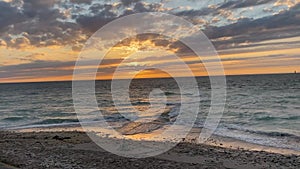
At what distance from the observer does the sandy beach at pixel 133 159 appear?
38.5ft

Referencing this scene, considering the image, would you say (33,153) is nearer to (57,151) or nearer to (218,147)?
(57,151)

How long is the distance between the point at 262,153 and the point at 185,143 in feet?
13.6

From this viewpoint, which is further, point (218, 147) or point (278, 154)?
point (218, 147)

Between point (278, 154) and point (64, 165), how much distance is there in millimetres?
9191

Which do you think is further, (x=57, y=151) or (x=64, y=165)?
(x=57, y=151)

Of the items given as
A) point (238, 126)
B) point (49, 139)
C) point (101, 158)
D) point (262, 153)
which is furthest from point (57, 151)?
point (238, 126)

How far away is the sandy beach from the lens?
11.7 meters

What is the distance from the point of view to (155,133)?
20.8m

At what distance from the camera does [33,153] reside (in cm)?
1376

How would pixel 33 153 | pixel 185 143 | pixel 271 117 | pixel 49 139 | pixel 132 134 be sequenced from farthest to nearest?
pixel 271 117 → pixel 132 134 → pixel 49 139 → pixel 185 143 → pixel 33 153

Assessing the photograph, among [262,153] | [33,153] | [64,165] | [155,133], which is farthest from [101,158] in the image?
[155,133]

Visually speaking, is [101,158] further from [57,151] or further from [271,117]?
[271,117]

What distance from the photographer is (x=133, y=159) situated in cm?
1260

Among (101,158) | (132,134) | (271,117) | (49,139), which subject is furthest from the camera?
(271,117)
